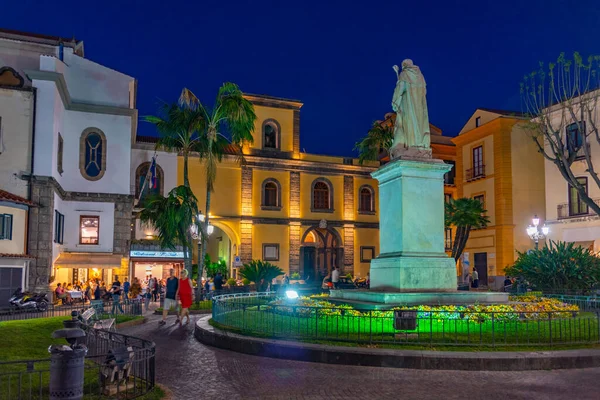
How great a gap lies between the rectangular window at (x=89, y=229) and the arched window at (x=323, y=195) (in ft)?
58.1

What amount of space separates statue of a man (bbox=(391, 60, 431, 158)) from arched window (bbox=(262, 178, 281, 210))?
29069mm

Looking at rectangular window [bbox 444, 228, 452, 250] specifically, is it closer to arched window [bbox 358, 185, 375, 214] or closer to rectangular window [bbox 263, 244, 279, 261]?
arched window [bbox 358, 185, 375, 214]

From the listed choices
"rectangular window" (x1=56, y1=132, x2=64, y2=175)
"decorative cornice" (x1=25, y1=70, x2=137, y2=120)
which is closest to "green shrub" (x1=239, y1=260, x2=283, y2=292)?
"rectangular window" (x1=56, y1=132, x2=64, y2=175)

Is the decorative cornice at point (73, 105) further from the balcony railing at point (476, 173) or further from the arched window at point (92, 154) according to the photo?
the balcony railing at point (476, 173)

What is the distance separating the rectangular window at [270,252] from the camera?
44.7m

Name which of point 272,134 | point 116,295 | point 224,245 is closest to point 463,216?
point 272,134

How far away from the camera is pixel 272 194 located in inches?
1793

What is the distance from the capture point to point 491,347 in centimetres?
1105

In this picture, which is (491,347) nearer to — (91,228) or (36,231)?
(36,231)

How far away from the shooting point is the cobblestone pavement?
8.63m

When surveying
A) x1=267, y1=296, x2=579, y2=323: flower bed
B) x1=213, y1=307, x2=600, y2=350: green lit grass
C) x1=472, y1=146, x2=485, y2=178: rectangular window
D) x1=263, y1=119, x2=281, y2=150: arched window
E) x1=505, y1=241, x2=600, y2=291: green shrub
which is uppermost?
x1=263, y1=119, x2=281, y2=150: arched window

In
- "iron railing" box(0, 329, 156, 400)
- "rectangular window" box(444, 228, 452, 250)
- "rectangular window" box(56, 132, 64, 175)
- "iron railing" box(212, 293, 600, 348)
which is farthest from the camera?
"rectangular window" box(444, 228, 452, 250)

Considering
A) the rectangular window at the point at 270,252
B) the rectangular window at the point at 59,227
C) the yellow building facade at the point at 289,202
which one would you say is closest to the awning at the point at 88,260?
the rectangular window at the point at 59,227

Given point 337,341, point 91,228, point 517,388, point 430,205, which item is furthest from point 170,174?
point 517,388
